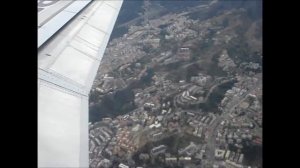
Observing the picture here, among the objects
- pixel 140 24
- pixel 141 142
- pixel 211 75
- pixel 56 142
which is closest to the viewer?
pixel 56 142

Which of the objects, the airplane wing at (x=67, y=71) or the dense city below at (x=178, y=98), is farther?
the dense city below at (x=178, y=98)

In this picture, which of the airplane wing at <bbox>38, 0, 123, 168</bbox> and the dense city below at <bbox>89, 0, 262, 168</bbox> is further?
the dense city below at <bbox>89, 0, 262, 168</bbox>

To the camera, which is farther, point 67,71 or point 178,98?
point 178,98

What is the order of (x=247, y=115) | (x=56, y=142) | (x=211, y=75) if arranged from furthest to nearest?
(x=211, y=75) → (x=247, y=115) → (x=56, y=142)
